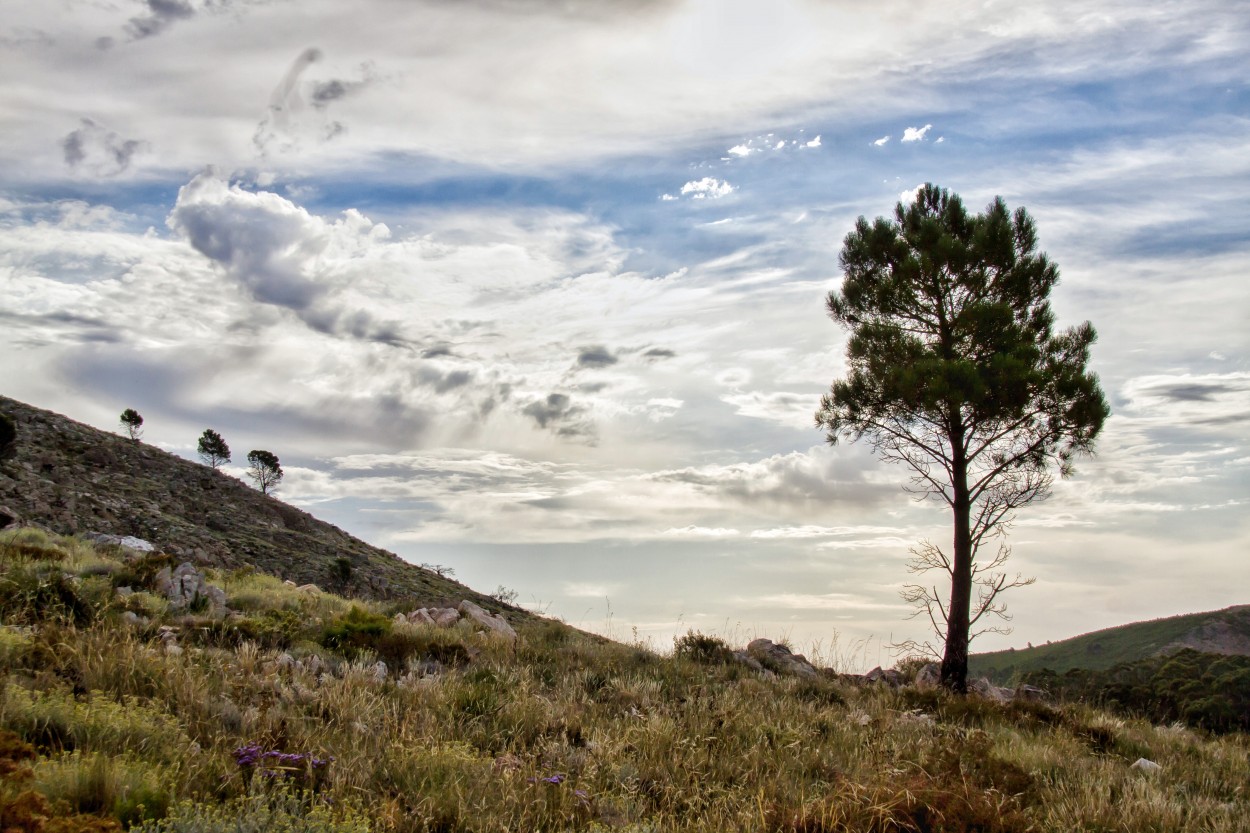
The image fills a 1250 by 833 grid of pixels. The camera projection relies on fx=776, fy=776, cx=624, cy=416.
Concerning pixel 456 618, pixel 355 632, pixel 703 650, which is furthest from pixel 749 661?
pixel 355 632

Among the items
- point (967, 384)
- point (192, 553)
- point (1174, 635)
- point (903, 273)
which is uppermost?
point (903, 273)

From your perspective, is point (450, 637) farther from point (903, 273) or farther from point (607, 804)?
point (903, 273)

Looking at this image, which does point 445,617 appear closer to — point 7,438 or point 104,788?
point 104,788

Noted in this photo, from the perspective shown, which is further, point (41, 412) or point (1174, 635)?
point (1174, 635)

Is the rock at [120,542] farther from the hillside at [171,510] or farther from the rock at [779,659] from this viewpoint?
the rock at [779,659]

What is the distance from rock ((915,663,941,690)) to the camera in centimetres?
1817

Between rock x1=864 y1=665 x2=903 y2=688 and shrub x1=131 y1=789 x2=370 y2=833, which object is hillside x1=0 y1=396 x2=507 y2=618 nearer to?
rock x1=864 y1=665 x2=903 y2=688

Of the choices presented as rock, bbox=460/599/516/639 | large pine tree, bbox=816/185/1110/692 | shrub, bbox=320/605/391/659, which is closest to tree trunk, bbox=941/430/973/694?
large pine tree, bbox=816/185/1110/692

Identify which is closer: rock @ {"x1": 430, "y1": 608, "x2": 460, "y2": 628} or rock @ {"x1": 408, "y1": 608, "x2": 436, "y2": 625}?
rock @ {"x1": 408, "y1": 608, "x2": 436, "y2": 625}

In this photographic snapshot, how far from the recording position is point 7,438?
2483cm

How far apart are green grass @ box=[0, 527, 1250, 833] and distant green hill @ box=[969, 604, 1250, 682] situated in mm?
29365

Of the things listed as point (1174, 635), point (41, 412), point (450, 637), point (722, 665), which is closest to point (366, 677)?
point (450, 637)

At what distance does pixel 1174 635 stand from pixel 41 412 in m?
53.8

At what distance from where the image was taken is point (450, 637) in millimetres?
12211
